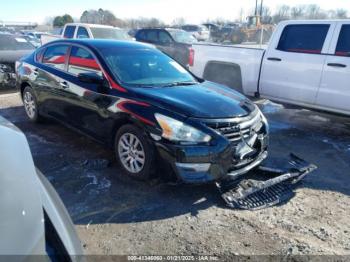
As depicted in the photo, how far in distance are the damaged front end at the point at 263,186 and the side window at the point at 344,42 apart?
2567 millimetres

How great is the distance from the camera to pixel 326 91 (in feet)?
20.6

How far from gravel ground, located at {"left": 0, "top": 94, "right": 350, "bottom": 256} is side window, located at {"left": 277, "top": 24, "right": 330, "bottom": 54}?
2.14m

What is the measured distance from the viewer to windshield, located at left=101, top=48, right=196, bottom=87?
4.62 m

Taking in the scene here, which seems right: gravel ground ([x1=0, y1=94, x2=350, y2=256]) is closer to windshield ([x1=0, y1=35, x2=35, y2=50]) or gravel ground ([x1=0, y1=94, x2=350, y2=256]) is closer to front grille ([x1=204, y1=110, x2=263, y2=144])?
front grille ([x1=204, y1=110, x2=263, y2=144])

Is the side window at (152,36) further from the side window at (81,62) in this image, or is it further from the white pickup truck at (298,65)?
the side window at (81,62)

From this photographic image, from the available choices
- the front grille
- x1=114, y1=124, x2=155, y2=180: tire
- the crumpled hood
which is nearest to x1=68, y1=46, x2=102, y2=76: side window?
the crumpled hood

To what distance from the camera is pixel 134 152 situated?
4.16 m

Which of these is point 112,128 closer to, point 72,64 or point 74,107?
point 74,107

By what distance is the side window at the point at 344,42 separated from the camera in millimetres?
6035

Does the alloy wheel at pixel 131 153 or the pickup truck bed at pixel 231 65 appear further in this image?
the pickup truck bed at pixel 231 65

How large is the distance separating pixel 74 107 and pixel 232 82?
11.9ft

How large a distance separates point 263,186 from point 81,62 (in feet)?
9.72

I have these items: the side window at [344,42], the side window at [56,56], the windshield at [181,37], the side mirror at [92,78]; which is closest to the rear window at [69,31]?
the windshield at [181,37]

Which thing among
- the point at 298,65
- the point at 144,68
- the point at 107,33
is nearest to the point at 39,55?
the point at 144,68
